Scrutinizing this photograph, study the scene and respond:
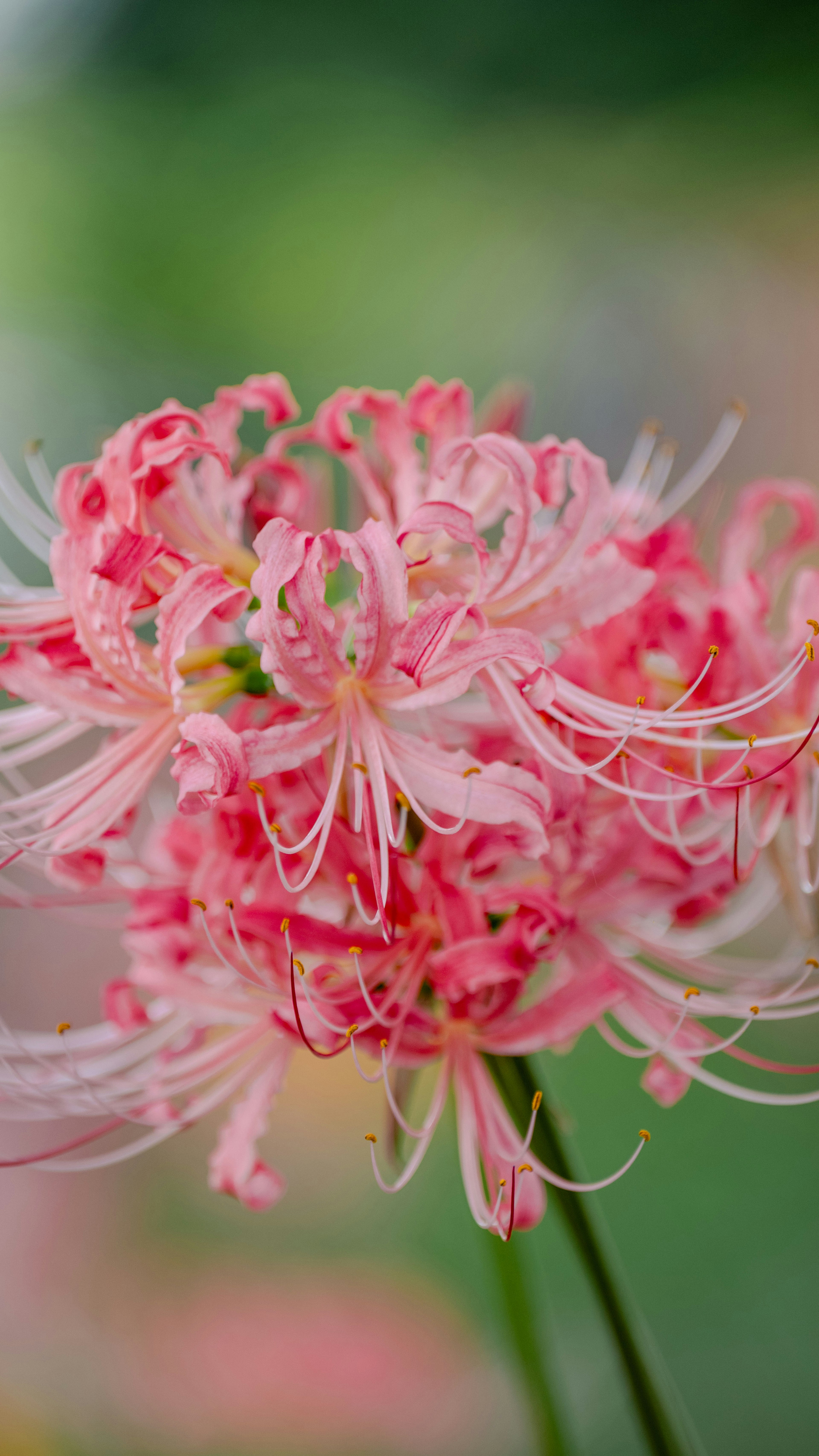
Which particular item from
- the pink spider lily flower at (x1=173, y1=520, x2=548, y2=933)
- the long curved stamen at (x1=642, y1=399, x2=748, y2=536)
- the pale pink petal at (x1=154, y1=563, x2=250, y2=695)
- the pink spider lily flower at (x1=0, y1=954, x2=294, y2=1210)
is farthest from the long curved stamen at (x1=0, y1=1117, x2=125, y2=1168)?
the long curved stamen at (x1=642, y1=399, x2=748, y2=536)

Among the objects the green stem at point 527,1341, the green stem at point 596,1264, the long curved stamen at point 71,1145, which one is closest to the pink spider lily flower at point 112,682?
the long curved stamen at point 71,1145

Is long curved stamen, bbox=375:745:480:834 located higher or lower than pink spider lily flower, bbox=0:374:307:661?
lower

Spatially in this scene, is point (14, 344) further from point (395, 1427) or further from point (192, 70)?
point (395, 1427)

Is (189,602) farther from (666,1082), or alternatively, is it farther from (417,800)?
(666,1082)

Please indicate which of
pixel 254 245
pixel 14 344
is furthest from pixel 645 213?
pixel 14 344

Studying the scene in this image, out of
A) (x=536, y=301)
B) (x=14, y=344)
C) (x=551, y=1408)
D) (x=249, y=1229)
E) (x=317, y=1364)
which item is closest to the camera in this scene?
(x=551, y=1408)

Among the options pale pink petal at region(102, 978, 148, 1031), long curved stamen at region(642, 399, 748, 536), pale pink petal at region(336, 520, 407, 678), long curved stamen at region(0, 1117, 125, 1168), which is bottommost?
long curved stamen at region(0, 1117, 125, 1168)

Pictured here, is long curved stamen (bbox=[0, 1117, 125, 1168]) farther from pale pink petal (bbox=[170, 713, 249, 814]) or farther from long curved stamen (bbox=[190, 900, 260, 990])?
pale pink petal (bbox=[170, 713, 249, 814])
